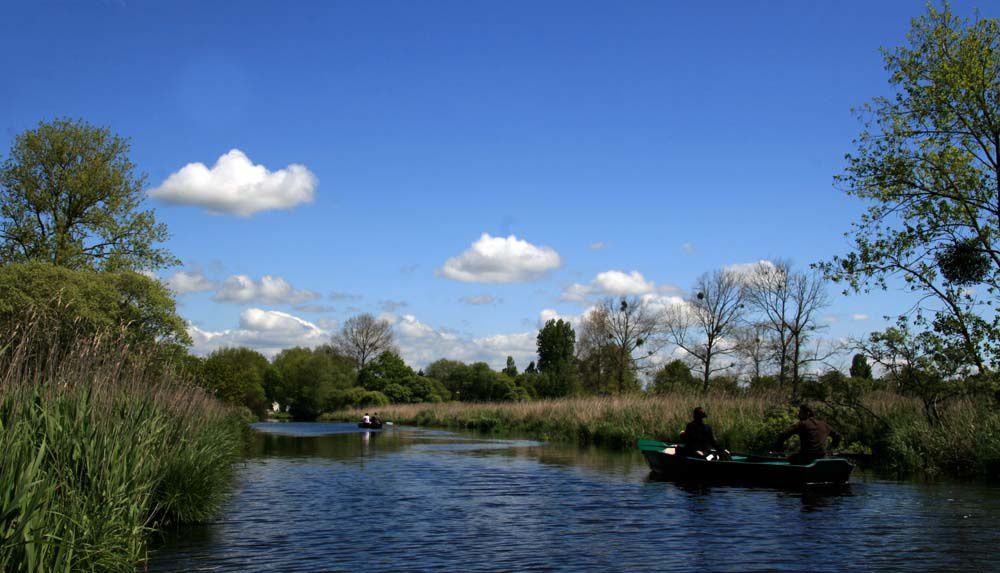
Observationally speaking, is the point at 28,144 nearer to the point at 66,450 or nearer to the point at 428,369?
the point at 66,450

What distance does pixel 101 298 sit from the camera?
1112 inches

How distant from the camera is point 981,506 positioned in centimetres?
1452

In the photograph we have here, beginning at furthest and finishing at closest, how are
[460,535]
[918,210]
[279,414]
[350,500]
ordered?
[279,414], [918,210], [350,500], [460,535]

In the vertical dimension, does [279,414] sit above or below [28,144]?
below

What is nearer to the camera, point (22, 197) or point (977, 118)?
point (977, 118)

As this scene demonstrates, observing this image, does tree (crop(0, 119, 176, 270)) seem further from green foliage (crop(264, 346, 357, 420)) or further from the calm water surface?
green foliage (crop(264, 346, 357, 420))

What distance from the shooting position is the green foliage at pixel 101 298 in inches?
943

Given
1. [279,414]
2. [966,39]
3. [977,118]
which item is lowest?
[279,414]

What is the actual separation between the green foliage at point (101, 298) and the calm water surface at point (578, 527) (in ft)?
26.4

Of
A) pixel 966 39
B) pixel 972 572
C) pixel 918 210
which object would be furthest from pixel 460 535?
pixel 966 39

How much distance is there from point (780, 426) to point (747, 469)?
753cm

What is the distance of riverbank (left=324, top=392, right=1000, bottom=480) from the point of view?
65.1 feet

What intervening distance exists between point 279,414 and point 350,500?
3393 inches

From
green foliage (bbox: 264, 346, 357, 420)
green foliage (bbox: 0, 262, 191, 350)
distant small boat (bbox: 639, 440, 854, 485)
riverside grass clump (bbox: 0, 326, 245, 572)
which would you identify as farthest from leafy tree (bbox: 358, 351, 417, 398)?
riverside grass clump (bbox: 0, 326, 245, 572)
